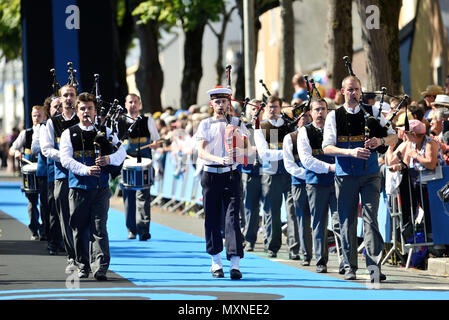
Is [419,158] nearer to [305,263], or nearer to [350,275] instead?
[350,275]

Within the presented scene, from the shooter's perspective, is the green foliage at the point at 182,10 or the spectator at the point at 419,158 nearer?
the spectator at the point at 419,158

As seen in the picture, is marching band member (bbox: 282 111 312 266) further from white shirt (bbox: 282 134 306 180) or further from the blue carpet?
the blue carpet

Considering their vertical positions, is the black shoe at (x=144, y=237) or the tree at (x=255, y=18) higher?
the tree at (x=255, y=18)

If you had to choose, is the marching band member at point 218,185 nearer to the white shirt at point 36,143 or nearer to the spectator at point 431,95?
the white shirt at point 36,143

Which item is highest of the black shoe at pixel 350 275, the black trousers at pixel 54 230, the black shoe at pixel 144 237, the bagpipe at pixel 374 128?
the bagpipe at pixel 374 128

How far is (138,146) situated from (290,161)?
448 cm

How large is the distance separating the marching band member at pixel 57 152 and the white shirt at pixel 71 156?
35.2 inches

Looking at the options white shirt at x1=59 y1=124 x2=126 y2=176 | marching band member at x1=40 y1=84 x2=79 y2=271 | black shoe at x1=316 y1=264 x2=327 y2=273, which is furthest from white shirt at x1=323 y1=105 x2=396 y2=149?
marching band member at x1=40 y1=84 x2=79 y2=271

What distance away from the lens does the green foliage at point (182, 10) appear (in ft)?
113

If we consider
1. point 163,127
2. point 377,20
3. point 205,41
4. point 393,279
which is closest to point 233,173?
point 393,279

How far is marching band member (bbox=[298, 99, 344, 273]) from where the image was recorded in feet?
47.3

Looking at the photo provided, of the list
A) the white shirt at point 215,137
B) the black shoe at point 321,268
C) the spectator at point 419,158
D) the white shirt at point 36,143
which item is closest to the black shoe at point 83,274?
the white shirt at point 215,137

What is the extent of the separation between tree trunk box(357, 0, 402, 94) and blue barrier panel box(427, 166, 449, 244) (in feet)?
19.6
